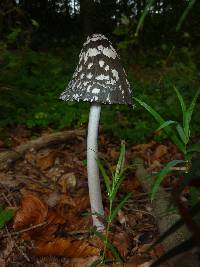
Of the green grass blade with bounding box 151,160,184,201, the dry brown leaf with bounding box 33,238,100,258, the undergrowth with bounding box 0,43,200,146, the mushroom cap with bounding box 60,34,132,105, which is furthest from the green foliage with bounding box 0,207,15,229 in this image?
the undergrowth with bounding box 0,43,200,146

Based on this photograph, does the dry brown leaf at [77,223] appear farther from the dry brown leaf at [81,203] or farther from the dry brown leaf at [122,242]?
the dry brown leaf at [122,242]

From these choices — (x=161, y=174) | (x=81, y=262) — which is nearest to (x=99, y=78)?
→ (x=161, y=174)

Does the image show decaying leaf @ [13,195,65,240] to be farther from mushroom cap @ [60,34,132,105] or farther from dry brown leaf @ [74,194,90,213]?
mushroom cap @ [60,34,132,105]

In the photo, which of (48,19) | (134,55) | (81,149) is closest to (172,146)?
(81,149)

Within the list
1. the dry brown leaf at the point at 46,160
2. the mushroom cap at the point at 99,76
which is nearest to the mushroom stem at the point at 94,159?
the mushroom cap at the point at 99,76

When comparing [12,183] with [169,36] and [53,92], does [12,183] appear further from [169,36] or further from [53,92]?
[169,36]

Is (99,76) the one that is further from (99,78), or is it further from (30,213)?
(30,213)
